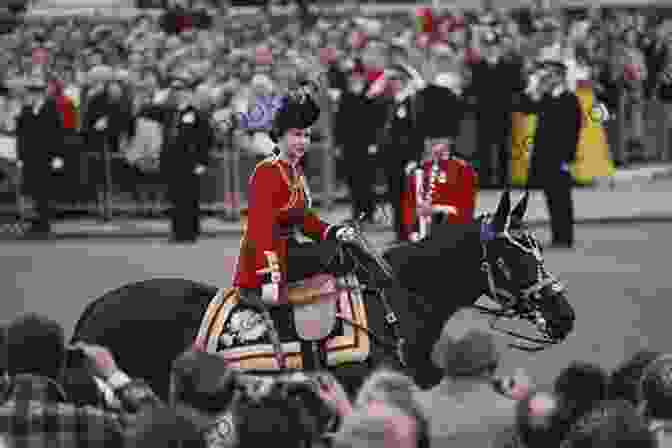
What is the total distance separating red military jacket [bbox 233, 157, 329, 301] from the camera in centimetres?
793

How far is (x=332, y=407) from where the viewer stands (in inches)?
257

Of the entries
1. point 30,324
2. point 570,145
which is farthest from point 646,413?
point 570,145

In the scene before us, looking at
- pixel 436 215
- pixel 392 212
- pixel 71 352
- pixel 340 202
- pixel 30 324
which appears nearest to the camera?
pixel 30 324

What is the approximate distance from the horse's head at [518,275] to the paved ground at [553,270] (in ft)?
6.58

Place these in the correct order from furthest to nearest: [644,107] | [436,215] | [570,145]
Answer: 1. [644,107]
2. [570,145]
3. [436,215]

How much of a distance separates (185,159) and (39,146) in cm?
176

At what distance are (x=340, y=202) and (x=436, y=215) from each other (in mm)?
8658

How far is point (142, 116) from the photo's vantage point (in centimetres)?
1906

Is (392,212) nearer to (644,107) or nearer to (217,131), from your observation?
(217,131)

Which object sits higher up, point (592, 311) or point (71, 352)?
point (71, 352)

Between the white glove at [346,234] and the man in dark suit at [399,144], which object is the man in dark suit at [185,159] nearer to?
the man in dark suit at [399,144]

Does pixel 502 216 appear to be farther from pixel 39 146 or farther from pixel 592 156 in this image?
pixel 592 156

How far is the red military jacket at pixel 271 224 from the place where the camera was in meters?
7.93

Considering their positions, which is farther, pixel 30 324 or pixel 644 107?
pixel 644 107
